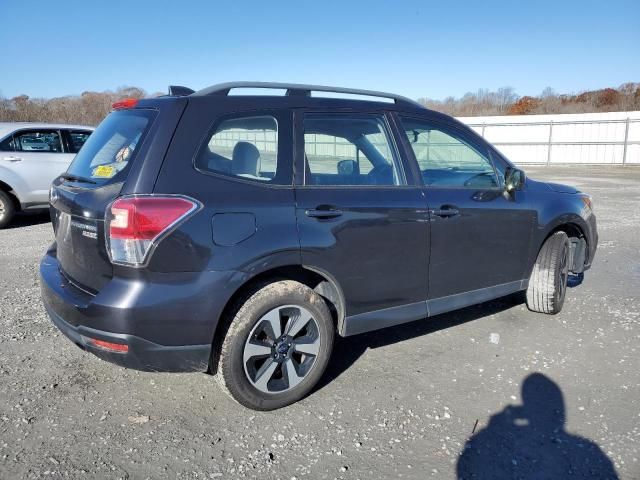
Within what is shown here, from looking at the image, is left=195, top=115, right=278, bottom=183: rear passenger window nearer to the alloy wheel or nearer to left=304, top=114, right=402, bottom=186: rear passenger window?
left=304, top=114, right=402, bottom=186: rear passenger window

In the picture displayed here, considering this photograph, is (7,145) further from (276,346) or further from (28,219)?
(276,346)

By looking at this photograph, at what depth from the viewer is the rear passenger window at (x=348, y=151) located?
10.5 ft

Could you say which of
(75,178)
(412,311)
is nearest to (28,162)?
(75,178)

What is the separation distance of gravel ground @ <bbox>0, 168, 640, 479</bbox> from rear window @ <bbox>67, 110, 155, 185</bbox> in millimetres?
1365

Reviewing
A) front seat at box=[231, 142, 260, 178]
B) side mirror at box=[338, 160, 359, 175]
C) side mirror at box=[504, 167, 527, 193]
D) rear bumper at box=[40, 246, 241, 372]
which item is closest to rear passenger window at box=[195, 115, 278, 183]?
front seat at box=[231, 142, 260, 178]

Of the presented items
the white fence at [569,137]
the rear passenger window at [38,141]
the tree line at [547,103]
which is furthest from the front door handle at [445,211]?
the tree line at [547,103]

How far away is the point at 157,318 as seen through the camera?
261 cm

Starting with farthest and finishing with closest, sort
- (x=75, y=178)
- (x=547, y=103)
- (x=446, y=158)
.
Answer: (x=547, y=103)
(x=446, y=158)
(x=75, y=178)

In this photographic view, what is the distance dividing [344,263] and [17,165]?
7425 millimetres

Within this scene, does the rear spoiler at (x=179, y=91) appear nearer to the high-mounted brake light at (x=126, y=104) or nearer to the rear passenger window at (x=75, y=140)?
the high-mounted brake light at (x=126, y=104)

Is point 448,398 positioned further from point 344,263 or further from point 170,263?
point 170,263

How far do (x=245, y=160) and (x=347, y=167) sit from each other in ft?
2.40

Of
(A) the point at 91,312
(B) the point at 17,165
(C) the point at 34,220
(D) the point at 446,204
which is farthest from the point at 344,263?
(C) the point at 34,220

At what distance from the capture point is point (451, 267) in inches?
146
